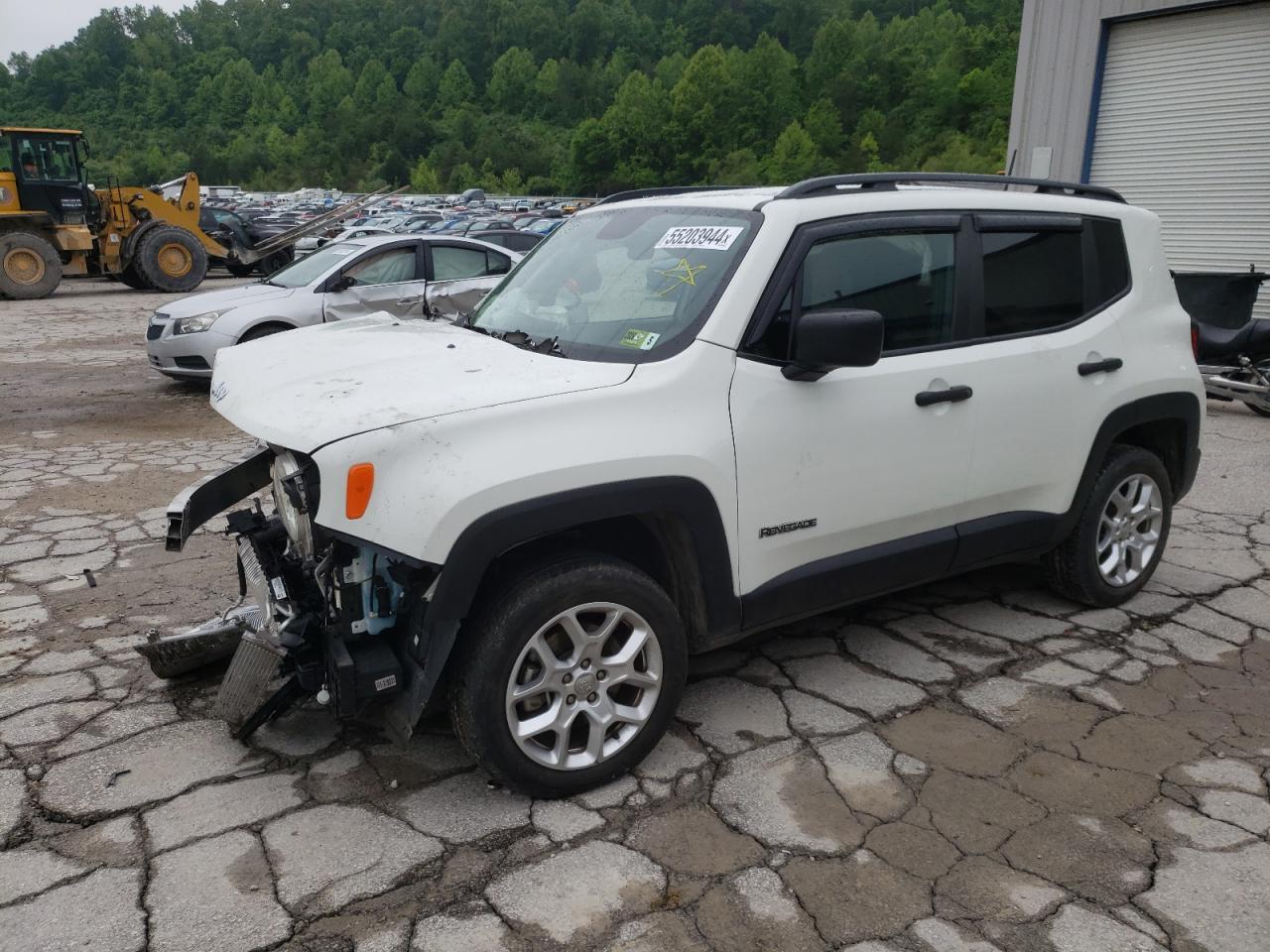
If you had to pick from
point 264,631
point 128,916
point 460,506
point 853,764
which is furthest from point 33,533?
point 853,764

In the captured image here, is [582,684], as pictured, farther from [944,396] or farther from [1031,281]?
[1031,281]

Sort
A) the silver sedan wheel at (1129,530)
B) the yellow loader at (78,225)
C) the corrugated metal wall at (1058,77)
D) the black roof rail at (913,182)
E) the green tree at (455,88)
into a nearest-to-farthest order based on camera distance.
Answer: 1. the black roof rail at (913,182)
2. the silver sedan wheel at (1129,530)
3. the corrugated metal wall at (1058,77)
4. the yellow loader at (78,225)
5. the green tree at (455,88)

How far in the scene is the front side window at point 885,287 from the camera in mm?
3295

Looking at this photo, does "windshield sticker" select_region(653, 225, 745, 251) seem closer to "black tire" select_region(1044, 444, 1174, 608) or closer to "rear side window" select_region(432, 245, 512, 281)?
"black tire" select_region(1044, 444, 1174, 608)

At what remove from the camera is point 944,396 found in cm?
353

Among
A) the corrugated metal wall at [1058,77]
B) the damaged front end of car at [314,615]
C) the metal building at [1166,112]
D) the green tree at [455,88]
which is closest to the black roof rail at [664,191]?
the damaged front end of car at [314,615]

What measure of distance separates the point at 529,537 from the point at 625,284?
1154 millimetres

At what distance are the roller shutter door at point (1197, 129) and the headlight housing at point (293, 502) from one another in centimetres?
1087

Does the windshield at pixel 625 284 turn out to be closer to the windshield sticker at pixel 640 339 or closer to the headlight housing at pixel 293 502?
the windshield sticker at pixel 640 339

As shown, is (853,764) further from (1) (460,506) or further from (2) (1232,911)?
(1) (460,506)

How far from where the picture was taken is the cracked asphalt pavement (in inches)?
98.8

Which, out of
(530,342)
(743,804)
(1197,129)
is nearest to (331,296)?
(530,342)

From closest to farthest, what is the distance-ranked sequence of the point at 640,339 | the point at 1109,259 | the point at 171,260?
1. the point at 640,339
2. the point at 1109,259
3. the point at 171,260

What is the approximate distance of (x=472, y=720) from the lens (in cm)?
278
